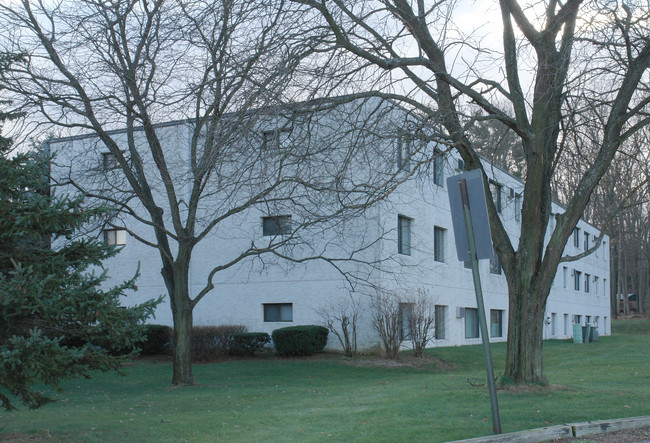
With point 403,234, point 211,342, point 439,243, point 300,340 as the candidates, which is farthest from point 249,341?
point 439,243

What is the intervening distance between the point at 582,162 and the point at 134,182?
10194mm

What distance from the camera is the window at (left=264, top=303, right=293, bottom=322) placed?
26.6 meters

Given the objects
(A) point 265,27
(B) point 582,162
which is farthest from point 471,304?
(A) point 265,27

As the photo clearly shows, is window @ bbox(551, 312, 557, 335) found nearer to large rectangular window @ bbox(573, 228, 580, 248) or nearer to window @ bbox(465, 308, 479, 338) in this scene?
large rectangular window @ bbox(573, 228, 580, 248)

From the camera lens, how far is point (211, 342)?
25.2 meters

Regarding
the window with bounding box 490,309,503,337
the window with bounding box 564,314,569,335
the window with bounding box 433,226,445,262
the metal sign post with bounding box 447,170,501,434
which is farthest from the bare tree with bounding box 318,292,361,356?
the window with bounding box 564,314,569,335

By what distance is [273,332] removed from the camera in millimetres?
24609

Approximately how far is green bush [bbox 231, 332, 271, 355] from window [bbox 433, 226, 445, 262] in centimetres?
870

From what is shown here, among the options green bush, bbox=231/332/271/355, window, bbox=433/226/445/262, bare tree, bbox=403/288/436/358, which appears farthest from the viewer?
window, bbox=433/226/445/262

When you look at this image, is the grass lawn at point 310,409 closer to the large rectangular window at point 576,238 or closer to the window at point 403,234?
the window at point 403,234

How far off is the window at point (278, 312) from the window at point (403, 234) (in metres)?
4.76

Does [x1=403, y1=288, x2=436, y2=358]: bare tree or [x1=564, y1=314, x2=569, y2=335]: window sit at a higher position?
[x1=403, y1=288, x2=436, y2=358]: bare tree

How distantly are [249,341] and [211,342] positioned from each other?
1452 millimetres

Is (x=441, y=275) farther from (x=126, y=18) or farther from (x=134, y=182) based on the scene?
(x=126, y=18)
